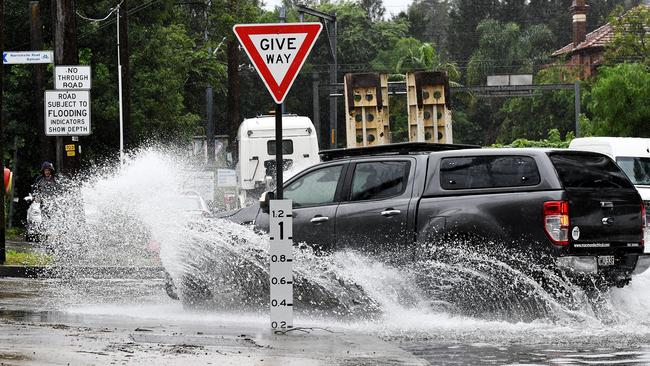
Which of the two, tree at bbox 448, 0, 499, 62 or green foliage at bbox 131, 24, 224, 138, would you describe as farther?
tree at bbox 448, 0, 499, 62

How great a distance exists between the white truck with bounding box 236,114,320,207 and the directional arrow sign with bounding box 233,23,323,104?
774 inches

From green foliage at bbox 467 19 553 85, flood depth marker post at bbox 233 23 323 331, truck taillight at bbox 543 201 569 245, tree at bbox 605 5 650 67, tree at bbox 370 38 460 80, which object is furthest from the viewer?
green foliage at bbox 467 19 553 85

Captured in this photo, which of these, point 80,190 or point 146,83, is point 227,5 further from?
point 80,190

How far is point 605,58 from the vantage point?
70312mm

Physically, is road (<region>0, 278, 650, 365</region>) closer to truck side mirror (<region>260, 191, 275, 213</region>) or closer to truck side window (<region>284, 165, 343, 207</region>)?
truck side mirror (<region>260, 191, 275, 213</region>)

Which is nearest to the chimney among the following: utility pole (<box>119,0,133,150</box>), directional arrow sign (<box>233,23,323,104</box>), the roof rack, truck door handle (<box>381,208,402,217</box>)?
utility pole (<box>119,0,133,150</box>)

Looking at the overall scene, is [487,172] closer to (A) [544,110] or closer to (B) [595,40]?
(A) [544,110]

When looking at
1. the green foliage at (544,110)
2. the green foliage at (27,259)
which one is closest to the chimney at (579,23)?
the green foliage at (544,110)

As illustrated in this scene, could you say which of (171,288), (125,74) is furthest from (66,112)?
(125,74)

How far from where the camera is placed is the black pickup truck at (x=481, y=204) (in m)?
11.8

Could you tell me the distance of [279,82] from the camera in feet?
37.7

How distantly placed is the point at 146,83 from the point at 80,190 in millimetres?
22586

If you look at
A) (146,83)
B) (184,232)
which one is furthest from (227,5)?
(184,232)

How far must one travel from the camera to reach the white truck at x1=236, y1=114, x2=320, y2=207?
1242 inches
